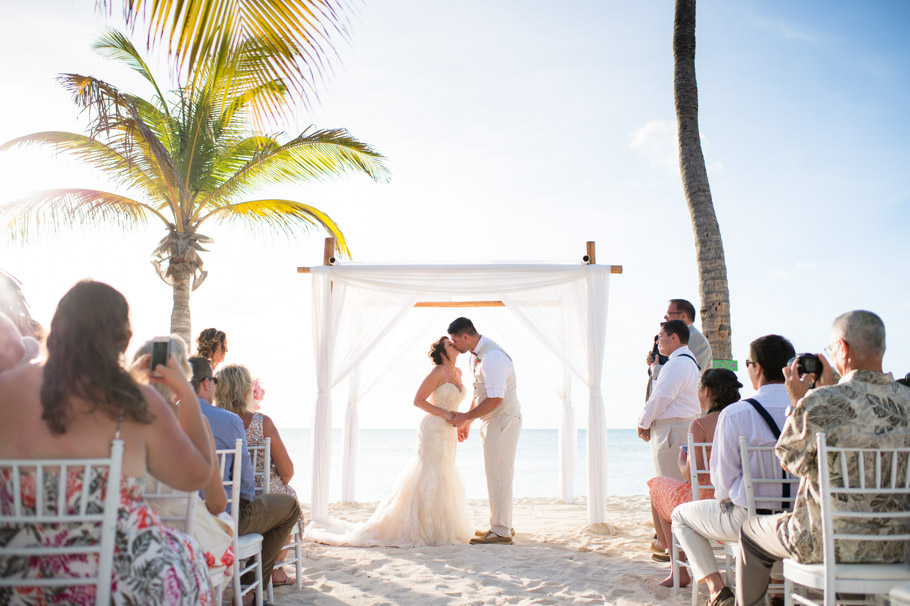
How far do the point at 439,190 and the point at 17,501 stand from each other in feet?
32.7

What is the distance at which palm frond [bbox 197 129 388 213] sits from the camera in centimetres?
899

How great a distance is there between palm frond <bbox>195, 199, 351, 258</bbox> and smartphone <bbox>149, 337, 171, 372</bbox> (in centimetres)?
717

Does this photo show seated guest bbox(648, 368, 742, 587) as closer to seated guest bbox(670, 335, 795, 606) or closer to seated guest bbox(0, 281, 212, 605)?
seated guest bbox(670, 335, 795, 606)

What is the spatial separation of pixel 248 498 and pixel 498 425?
2837 mm

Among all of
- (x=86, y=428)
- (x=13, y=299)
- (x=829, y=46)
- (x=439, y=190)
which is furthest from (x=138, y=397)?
(x=829, y=46)

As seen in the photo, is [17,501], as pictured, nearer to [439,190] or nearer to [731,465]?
[731,465]

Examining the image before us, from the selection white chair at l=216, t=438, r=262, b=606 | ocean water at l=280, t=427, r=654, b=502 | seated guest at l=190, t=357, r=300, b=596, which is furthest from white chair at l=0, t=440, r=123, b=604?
ocean water at l=280, t=427, r=654, b=502

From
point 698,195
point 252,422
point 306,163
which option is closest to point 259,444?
point 252,422

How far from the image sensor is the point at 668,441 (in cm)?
505

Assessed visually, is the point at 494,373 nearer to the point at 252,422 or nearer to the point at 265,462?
the point at 252,422

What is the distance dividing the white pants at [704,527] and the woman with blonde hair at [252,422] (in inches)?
86.7

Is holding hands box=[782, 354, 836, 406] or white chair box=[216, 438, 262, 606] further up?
holding hands box=[782, 354, 836, 406]

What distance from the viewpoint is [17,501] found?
185 centimetres

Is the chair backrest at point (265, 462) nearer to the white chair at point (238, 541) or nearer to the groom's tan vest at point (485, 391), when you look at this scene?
the white chair at point (238, 541)
